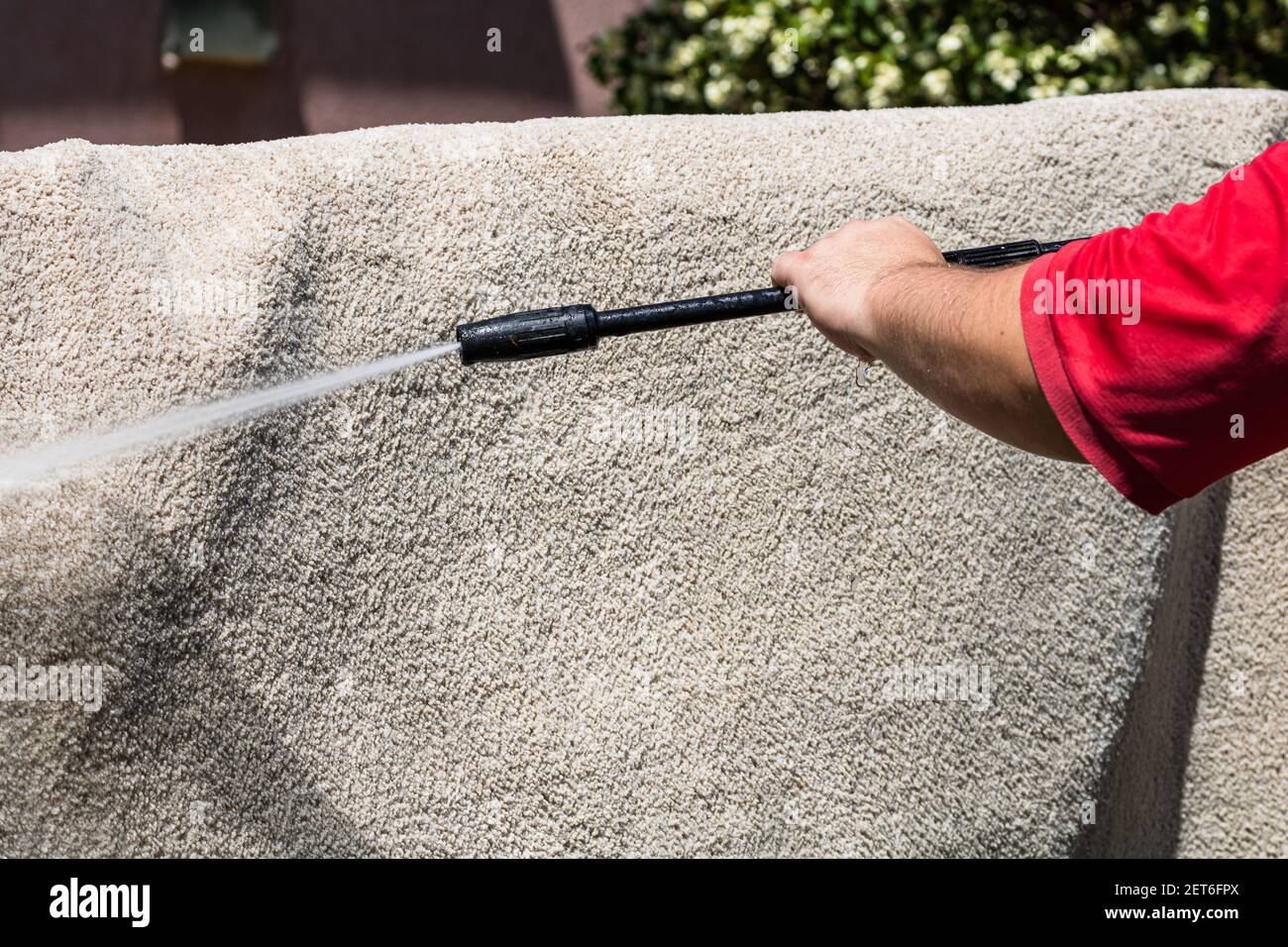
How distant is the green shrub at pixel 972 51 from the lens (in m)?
3.05

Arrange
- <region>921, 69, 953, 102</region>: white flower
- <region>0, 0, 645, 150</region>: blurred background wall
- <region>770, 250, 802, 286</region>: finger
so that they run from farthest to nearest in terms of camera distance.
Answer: <region>0, 0, 645, 150</region>: blurred background wall < <region>921, 69, 953, 102</region>: white flower < <region>770, 250, 802, 286</region>: finger

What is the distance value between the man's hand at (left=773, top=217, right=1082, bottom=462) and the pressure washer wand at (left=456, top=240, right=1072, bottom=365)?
8 centimetres

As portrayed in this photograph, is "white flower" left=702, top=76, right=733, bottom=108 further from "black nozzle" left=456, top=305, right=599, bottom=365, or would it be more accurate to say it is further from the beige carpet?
"black nozzle" left=456, top=305, right=599, bottom=365

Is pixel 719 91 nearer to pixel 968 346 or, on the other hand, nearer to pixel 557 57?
pixel 557 57

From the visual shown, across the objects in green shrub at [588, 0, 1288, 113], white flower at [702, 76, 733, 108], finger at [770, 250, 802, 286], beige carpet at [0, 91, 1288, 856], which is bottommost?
beige carpet at [0, 91, 1288, 856]

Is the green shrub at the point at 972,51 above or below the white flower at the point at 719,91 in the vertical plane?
above

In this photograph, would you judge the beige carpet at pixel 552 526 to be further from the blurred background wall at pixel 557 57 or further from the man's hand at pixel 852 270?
the blurred background wall at pixel 557 57

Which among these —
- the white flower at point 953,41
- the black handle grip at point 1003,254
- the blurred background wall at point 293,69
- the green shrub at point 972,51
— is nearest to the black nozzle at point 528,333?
the black handle grip at point 1003,254

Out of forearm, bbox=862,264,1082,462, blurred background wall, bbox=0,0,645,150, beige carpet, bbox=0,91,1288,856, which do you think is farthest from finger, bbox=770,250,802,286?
blurred background wall, bbox=0,0,645,150

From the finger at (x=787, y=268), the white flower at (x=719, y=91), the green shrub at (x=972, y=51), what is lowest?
the finger at (x=787, y=268)

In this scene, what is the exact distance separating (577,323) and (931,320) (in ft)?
1.41

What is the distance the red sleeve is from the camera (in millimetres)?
1007

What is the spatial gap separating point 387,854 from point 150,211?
0.97 meters

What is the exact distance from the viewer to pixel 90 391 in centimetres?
152
